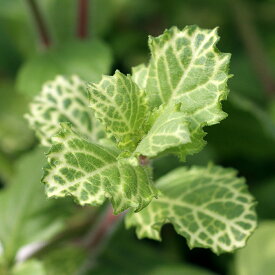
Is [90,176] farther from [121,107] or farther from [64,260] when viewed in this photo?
[64,260]

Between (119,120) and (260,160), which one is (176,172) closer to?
(119,120)

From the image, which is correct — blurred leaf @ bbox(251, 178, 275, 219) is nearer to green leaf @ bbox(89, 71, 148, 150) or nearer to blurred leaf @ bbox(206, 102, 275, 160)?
blurred leaf @ bbox(206, 102, 275, 160)

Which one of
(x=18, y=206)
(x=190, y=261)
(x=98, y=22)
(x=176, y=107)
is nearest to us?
(x=176, y=107)

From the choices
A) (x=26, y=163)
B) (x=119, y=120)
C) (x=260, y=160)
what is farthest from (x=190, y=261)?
(x=119, y=120)

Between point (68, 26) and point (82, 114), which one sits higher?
point (68, 26)

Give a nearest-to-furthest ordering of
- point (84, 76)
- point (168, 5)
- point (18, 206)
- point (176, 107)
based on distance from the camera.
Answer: point (176, 107), point (18, 206), point (84, 76), point (168, 5)

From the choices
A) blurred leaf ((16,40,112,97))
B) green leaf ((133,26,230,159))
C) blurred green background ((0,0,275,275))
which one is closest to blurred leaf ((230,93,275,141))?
blurred green background ((0,0,275,275))

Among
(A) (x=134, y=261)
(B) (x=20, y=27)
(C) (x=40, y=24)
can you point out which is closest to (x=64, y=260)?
(A) (x=134, y=261)
